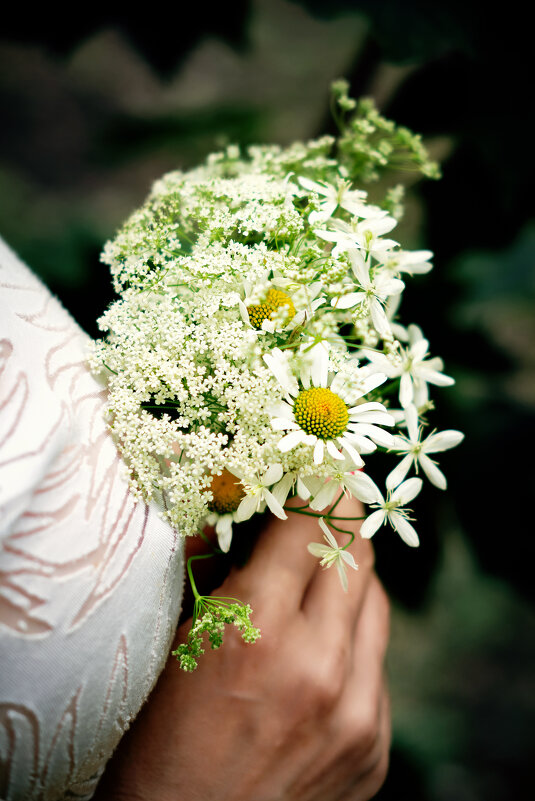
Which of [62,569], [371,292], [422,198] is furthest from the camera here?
[422,198]

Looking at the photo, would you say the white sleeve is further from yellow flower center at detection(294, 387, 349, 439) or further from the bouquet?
yellow flower center at detection(294, 387, 349, 439)

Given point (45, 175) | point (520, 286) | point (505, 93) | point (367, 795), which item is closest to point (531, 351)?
point (520, 286)

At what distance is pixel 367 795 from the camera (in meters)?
0.67

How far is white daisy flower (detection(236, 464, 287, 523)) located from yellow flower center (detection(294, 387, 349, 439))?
0.05 metres

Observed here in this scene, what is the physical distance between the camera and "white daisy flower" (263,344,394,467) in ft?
1.37

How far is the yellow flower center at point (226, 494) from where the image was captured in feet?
1.59

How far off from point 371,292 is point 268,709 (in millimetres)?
427

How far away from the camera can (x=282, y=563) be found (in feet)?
1.90

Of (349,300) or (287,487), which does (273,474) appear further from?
(349,300)

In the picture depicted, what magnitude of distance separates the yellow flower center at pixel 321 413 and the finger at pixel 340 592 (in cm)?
15

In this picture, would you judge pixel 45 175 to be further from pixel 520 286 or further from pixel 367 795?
pixel 367 795

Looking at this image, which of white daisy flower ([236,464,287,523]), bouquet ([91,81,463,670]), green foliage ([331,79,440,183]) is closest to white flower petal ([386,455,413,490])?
bouquet ([91,81,463,670])

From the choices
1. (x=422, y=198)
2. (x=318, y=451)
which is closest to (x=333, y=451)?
(x=318, y=451)

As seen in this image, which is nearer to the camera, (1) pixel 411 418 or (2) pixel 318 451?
(2) pixel 318 451
